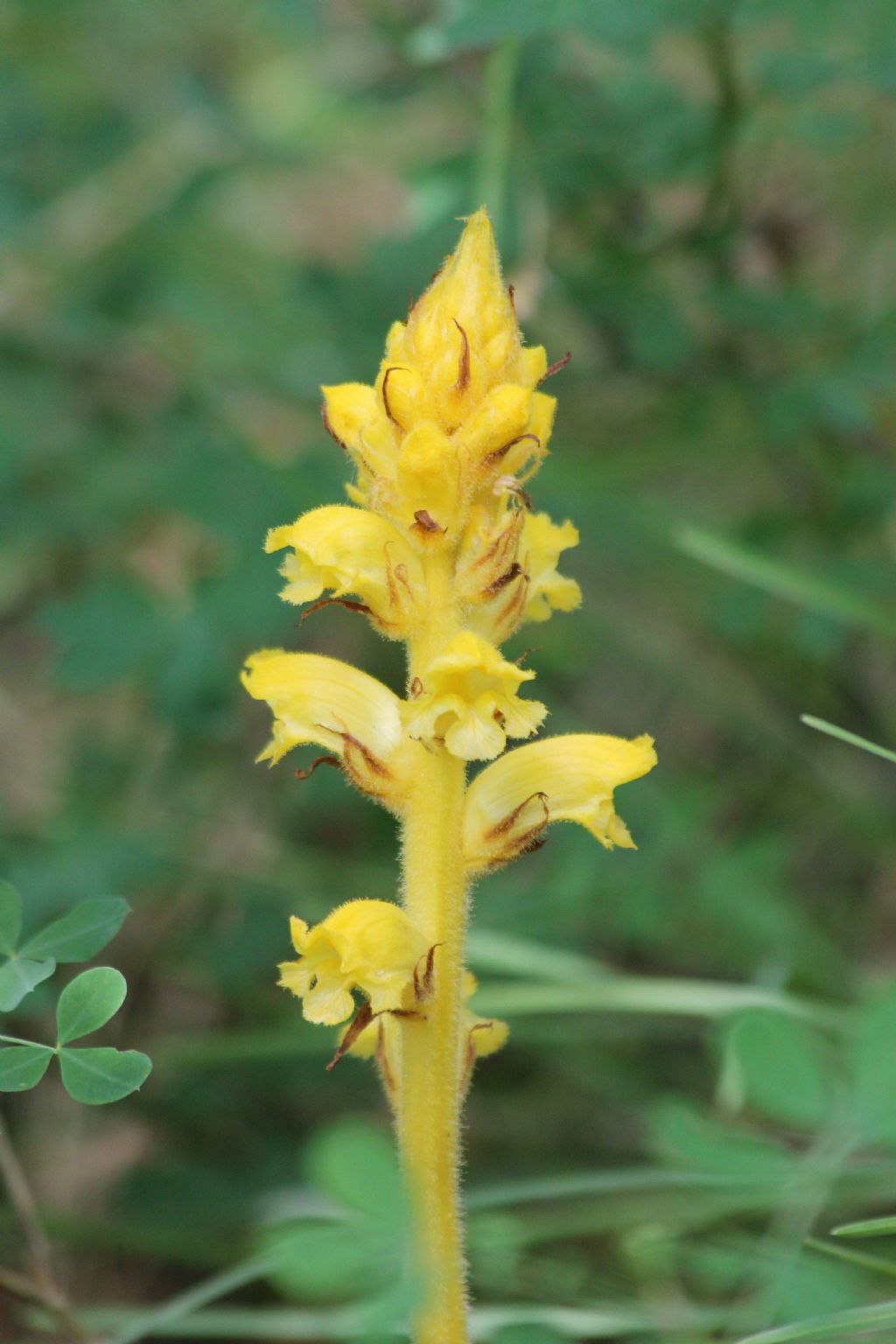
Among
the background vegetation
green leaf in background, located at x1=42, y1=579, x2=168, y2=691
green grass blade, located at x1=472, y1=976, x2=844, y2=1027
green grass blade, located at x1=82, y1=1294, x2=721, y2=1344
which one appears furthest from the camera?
green leaf in background, located at x1=42, y1=579, x2=168, y2=691

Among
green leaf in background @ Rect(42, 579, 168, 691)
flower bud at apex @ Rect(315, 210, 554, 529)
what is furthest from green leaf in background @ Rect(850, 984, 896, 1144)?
green leaf in background @ Rect(42, 579, 168, 691)

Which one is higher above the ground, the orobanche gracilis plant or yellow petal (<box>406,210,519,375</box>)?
yellow petal (<box>406,210,519,375</box>)

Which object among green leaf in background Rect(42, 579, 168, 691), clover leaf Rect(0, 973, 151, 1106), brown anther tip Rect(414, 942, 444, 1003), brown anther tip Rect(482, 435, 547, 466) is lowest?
clover leaf Rect(0, 973, 151, 1106)

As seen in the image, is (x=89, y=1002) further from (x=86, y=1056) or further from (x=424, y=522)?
(x=424, y=522)

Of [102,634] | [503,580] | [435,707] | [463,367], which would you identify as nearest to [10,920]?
[435,707]

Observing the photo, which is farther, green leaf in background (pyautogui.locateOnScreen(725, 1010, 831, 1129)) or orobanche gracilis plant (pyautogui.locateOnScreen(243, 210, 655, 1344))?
green leaf in background (pyautogui.locateOnScreen(725, 1010, 831, 1129))

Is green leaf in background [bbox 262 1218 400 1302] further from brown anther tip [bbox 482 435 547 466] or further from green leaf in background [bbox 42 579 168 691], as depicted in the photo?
green leaf in background [bbox 42 579 168 691]

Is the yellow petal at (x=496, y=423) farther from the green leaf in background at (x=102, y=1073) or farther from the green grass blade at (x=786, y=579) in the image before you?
the green grass blade at (x=786, y=579)
